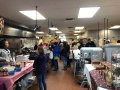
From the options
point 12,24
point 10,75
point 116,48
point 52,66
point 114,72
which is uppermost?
point 12,24

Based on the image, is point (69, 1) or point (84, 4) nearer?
point (69, 1)

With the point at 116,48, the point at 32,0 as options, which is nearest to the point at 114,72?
the point at 116,48

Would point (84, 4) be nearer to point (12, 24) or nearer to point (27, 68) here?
point (27, 68)

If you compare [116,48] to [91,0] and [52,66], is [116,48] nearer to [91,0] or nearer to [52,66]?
[91,0]

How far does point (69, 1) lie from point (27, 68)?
238cm

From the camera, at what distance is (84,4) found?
5223 mm

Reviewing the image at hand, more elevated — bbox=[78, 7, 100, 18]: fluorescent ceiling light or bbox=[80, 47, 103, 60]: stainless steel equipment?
bbox=[78, 7, 100, 18]: fluorescent ceiling light

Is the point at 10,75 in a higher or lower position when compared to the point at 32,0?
lower

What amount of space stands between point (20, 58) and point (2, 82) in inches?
77.3

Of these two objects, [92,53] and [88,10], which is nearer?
[92,53]

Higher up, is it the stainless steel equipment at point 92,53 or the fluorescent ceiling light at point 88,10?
the fluorescent ceiling light at point 88,10

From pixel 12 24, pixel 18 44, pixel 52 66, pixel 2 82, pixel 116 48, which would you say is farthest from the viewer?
pixel 52 66

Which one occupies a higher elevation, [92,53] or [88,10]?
[88,10]

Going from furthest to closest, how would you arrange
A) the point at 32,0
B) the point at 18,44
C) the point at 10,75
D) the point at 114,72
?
the point at 18,44, the point at 32,0, the point at 10,75, the point at 114,72
